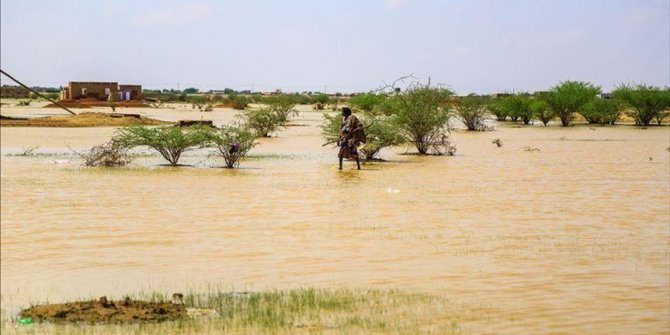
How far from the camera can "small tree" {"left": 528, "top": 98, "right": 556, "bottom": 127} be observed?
57.2 m

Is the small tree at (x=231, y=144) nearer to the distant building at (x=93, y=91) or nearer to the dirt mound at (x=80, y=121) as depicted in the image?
the dirt mound at (x=80, y=121)

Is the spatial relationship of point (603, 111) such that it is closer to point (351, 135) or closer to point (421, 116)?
point (421, 116)

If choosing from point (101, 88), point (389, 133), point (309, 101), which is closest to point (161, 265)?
point (389, 133)

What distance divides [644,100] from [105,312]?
50.8 m

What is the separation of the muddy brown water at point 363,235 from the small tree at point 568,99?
103 ft

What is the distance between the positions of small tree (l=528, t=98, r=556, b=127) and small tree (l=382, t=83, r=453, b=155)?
26.0 meters

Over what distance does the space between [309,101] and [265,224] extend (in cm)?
8369

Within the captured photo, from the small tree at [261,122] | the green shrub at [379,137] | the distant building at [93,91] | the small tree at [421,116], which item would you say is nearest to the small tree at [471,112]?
the small tree at [261,122]

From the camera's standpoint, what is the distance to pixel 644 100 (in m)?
55.9

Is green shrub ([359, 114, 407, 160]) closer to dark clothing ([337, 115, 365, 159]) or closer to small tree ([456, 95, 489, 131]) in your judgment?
dark clothing ([337, 115, 365, 159])

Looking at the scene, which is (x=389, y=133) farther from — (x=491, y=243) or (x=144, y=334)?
(x=144, y=334)

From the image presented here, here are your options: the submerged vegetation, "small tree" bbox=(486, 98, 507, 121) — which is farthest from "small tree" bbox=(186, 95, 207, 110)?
the submerged vegetation

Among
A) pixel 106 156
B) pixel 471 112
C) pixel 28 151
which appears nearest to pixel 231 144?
pixel 106 156

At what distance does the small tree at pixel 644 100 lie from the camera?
182 feet
